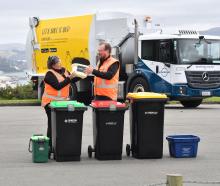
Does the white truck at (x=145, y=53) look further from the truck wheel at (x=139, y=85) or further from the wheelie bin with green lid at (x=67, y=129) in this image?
the wheelie bin with green lid at (x=67, y=129)

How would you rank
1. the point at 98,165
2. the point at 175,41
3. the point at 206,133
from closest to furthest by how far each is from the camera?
1. the point at 98,165
2. the point at 206,133
3. the point at 175,41

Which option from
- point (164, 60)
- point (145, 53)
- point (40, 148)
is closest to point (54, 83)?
point (40, 148)

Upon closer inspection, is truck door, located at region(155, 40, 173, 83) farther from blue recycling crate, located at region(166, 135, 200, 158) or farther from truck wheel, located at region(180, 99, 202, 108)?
blue recycling crate, located at region(166, 135, 200, 158)

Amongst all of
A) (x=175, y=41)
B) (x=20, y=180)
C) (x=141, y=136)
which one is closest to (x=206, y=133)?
(x=141, y=136)

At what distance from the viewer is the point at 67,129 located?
12094 mm

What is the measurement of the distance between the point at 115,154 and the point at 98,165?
589mm

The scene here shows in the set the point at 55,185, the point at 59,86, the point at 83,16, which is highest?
the point at 83,16

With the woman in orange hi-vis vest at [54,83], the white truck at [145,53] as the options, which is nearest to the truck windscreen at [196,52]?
the white truck at [145,53]

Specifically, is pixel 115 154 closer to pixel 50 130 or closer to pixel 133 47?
pixel 50 130

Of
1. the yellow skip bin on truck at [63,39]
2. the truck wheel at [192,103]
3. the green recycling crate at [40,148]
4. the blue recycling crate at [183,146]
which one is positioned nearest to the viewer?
the green recycling crate at [40,148]

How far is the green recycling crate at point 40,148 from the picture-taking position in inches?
475

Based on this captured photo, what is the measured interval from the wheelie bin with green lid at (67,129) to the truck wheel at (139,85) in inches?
586

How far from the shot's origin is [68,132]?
476 inches

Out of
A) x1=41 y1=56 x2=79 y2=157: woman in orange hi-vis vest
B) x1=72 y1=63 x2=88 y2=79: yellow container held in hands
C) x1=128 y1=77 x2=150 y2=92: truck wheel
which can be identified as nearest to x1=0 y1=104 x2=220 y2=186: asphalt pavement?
x1=41 y1=56 x2=79 y2=157: woman in orange hi-vis vest
